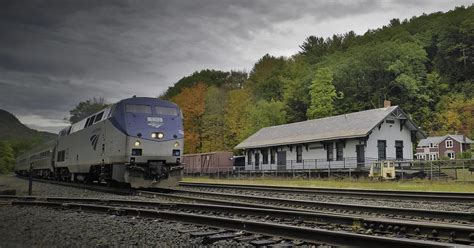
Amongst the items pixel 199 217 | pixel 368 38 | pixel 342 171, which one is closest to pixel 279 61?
pixel 368 38

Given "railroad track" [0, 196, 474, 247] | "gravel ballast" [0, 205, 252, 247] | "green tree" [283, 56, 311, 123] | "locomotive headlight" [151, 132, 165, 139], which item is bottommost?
"gravel ballast" [0, 205, 252, 247]

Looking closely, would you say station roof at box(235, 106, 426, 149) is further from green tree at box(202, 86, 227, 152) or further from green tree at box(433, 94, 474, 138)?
green tree at box(433, 94, 474, 138)

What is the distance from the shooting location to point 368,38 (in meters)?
83.2

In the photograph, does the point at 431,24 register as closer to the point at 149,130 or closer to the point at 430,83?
the point at 430,83

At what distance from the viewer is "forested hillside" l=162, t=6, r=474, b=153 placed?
5912cm

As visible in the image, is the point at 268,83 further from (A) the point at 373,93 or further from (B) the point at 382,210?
(B) the point at 382,210

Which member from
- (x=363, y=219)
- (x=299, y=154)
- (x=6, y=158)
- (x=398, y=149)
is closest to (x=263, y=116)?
(x=299, y=154)

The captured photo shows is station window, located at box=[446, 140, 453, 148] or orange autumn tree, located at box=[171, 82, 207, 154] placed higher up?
orange autumn tree, located at box=[171, 82, 207, 154]

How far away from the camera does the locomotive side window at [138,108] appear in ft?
57.0

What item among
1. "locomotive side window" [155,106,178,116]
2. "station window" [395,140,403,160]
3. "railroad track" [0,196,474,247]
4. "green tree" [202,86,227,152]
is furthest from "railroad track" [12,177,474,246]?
"green tree" [202,86,227,152]

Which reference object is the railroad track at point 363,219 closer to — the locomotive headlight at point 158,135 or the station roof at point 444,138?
the locomotive headlight at point 158,135

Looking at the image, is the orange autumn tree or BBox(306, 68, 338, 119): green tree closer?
BBox(306, 68, 338, 119): green tree

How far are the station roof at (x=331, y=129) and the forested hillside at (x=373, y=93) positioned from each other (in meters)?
11.9

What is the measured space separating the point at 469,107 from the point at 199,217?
2342 inches
